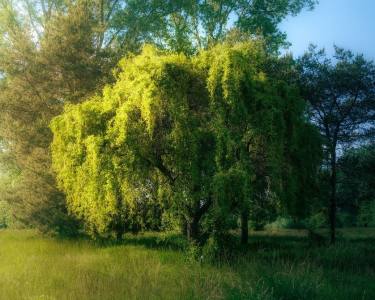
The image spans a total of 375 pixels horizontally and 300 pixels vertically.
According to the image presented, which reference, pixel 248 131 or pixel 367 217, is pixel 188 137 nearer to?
pixel 248 131

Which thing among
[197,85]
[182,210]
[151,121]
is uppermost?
[197,85]

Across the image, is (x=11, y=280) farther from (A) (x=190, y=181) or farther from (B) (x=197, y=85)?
(B) (x=197, y=85)

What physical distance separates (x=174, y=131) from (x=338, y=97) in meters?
12.4

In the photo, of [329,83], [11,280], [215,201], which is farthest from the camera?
[329,83]

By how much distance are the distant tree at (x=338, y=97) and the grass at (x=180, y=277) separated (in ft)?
23.1

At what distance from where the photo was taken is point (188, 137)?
13.2 m

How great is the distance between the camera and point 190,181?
44.4 ft

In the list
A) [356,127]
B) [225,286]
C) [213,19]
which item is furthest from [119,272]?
[213,19]

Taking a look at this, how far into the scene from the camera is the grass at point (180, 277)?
877 cm

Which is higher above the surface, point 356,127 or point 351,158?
point 356,127

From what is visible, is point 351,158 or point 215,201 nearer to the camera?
point 215,201

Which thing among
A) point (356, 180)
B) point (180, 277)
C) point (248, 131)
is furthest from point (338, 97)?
point (180, 277)

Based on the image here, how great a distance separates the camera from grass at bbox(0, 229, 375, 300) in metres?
8.77

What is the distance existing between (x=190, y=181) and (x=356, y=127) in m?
13.1
